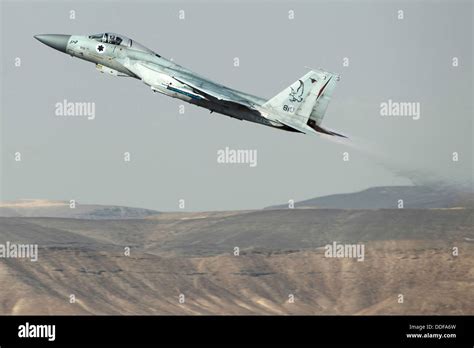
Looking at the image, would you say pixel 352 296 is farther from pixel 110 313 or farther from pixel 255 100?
pixel 255 100

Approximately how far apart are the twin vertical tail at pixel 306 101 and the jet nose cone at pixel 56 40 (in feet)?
45.2

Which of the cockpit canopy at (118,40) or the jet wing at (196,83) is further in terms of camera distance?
the cockpit canopy at (118,40)

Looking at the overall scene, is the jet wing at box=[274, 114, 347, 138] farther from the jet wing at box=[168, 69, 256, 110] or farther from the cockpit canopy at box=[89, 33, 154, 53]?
the cockpit canopy at box=[89, 33, 154, 53]

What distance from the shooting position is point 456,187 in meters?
112

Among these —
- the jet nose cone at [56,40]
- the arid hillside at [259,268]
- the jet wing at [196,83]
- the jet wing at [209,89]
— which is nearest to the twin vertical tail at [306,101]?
the jet wing at [209,89]

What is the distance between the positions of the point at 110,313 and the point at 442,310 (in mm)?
31267

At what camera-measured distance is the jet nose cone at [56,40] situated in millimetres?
70375

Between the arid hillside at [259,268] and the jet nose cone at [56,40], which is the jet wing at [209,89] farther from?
the arid hillside at [259,268]

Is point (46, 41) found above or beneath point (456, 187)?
above

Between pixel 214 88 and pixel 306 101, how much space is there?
221 inches

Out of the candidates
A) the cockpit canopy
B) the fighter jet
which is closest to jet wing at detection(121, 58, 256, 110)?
the fighter jet

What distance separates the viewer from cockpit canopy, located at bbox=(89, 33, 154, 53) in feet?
226
